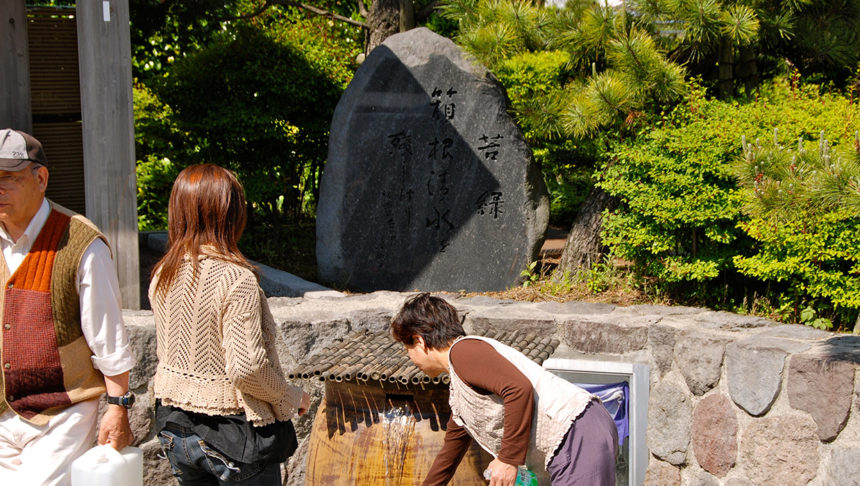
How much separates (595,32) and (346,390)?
3617 millimetres

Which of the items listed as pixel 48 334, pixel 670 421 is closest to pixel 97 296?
pixel 48 334

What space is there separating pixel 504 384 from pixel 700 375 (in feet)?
6.14

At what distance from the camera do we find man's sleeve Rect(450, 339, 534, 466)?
2.64 m

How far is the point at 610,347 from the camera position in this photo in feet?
14.7

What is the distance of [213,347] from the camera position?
2.64 m

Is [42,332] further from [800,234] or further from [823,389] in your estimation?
[800,234]

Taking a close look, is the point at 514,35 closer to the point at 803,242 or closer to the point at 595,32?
the point at 595,32

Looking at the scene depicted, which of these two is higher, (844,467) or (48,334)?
(48,334)

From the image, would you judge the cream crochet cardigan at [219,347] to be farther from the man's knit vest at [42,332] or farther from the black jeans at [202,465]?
the man's knit vest at [42,332]

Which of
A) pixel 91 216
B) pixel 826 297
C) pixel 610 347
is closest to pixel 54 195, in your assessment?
pixel 91 216

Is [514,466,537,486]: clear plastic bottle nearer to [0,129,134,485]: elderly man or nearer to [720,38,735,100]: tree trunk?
[0,129,134,485]: elderly man

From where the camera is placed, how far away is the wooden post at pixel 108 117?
185 inches

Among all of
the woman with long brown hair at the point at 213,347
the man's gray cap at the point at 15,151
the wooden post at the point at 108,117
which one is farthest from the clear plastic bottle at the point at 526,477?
the wooden post at the point at 108,117

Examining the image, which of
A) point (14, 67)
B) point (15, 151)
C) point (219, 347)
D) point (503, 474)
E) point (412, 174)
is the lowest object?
point (503, 474)
